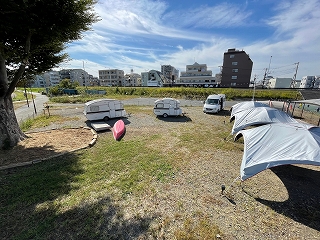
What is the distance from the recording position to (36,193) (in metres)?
4.15

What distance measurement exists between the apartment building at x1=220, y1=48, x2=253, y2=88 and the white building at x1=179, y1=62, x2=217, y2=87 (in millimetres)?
7358

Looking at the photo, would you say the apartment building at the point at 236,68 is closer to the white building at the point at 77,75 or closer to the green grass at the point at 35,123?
the green grass at the point at 35,123

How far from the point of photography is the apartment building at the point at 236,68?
44856mm

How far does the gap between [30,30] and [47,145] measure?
16.6ft

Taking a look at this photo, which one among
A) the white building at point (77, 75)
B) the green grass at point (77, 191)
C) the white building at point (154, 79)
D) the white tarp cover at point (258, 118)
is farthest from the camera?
the white building at point (77, 75)

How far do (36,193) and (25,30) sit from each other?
19.5ft

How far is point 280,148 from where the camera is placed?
4125 millimetres

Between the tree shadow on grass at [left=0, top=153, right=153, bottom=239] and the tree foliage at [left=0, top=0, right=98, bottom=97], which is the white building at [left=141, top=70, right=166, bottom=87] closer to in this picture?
the tree foliage at [left=0, top=0, right=98, bottom=97]

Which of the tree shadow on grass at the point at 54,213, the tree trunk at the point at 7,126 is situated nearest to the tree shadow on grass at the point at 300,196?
the tree shadow on grass at the point at 54,213

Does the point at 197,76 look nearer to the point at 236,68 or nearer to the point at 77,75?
the point at 236,68

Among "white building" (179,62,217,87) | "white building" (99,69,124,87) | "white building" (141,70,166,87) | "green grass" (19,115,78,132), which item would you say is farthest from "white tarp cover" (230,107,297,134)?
"white building" (99,69,124,87)

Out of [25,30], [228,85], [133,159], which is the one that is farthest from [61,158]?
[228,85]

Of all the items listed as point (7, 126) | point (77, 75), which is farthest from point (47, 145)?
point (77, 75)

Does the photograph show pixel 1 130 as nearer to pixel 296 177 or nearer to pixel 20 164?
pixel 20 164
